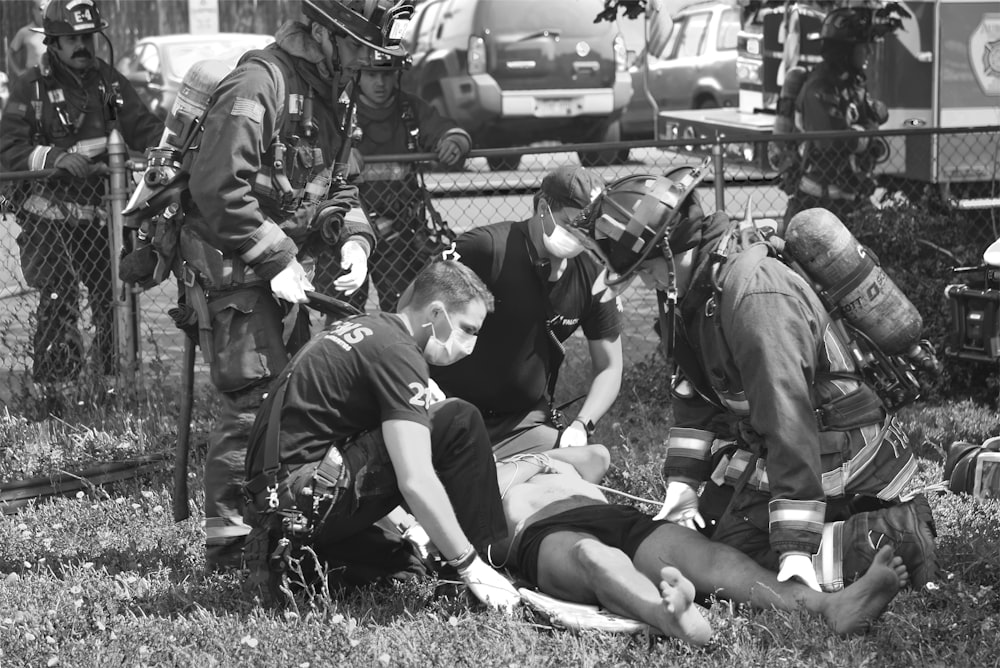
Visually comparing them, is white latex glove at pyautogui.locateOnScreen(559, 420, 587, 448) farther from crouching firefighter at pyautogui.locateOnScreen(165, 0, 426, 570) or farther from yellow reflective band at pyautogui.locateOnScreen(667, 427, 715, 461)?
crouching firefighter at pyautogui.locateOnScreen(165, 0, 426, 570)

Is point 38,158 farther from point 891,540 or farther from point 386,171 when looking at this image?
point 891,540

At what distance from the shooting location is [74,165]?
6012 mm

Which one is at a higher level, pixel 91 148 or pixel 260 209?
pixel 91 148

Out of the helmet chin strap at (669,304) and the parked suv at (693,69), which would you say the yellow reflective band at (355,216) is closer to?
the helmet chin strap at (669,304)

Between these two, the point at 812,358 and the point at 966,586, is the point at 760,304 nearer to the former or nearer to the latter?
the point at 812,358

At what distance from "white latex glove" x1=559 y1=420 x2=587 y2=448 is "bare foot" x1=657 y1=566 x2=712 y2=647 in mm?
1521

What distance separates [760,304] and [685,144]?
9.49ft

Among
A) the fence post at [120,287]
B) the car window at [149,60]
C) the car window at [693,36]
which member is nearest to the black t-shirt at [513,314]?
the fence post at [120,287]

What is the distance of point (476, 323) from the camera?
13.3 ft

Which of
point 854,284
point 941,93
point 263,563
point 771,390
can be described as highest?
point 941,93

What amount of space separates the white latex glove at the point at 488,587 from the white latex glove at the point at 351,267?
4.32 feet

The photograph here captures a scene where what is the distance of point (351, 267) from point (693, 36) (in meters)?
13.4

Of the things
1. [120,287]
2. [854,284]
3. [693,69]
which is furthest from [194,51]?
[854,284]

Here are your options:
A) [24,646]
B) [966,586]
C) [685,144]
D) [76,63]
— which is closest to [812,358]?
[966,586]
